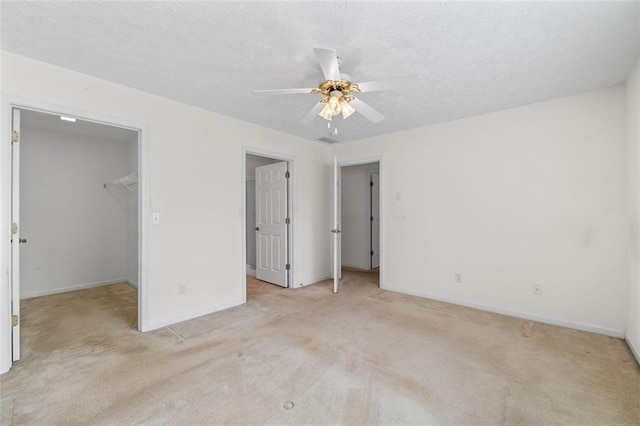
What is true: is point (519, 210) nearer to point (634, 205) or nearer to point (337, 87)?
point (634, 205)

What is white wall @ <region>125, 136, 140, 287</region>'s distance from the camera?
4.49m

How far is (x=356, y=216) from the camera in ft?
19.7

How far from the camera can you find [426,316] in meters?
3.26

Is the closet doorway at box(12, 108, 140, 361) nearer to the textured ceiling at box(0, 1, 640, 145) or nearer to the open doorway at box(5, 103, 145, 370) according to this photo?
the open doorway at box(5, 103, 145, 370)

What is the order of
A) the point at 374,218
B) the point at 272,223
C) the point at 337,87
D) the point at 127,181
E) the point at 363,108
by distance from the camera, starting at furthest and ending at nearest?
the point at 374,218 < the point at 272,223 < the point at 127,181 < the point at 363,108 < the point at 337,87

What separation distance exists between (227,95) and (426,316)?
3235 millimetres

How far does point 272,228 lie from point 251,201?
45.6 inches

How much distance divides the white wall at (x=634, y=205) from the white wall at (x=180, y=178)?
3697mm

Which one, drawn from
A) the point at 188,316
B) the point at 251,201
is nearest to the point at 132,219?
the point at 251,201

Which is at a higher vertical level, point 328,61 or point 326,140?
point 326,140

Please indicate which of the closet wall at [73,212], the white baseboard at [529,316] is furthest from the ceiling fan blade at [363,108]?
the closet wall at [73,212]

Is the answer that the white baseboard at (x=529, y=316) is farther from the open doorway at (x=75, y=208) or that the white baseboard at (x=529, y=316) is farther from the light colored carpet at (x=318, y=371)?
the open doorway at (x=75, y=208)

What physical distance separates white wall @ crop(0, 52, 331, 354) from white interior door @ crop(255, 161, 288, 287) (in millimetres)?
648

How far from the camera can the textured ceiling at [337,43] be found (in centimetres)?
166
